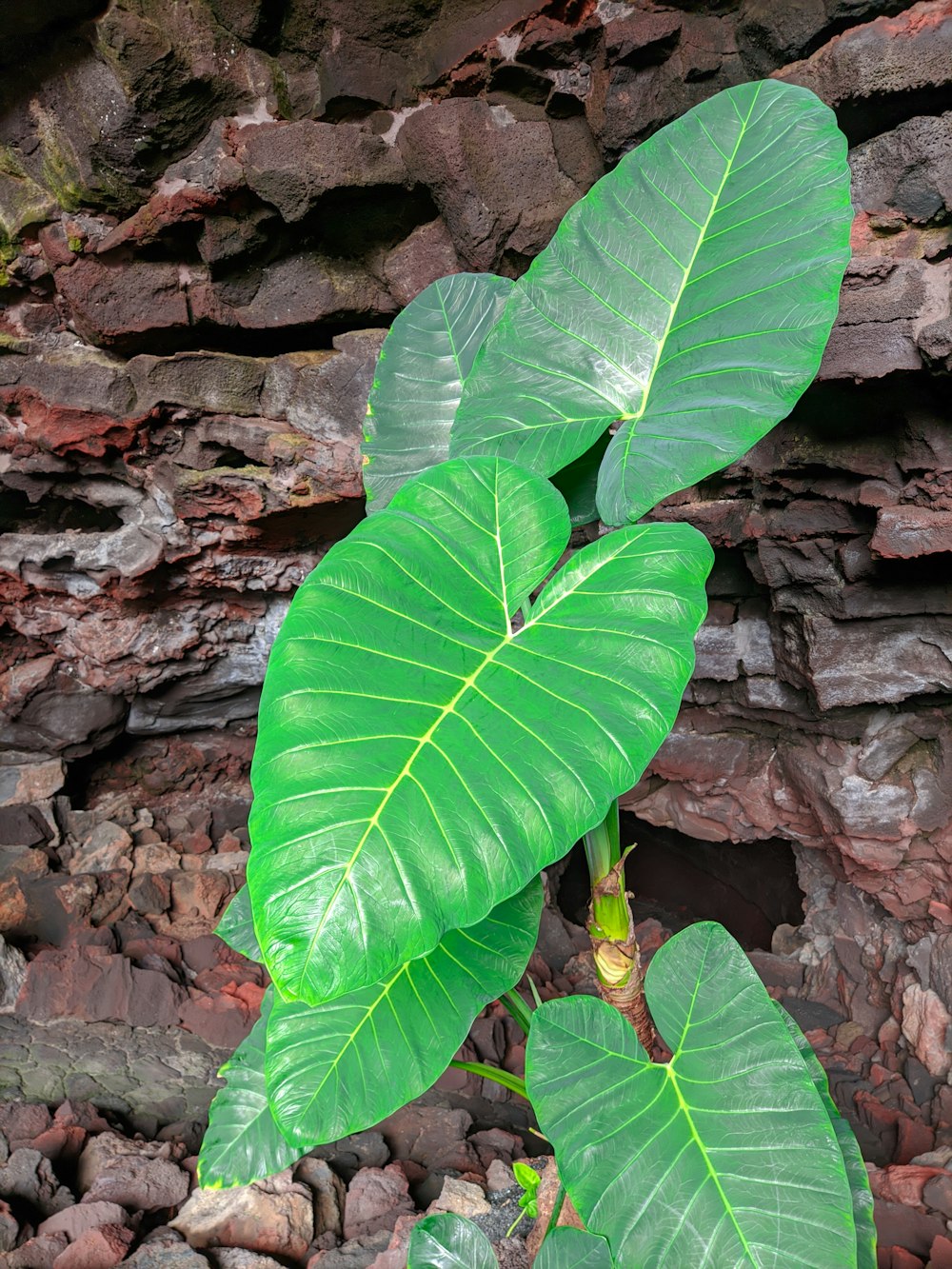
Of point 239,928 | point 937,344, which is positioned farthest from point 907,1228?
point 937,344

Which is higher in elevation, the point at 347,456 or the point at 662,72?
the point at 662,72

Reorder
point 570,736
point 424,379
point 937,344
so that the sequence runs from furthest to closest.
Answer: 1. point 937,344
2. point 424,379
3. point 570,736

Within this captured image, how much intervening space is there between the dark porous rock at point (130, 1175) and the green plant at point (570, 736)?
698 millimetres

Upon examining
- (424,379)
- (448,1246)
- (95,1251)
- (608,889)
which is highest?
(424,379)

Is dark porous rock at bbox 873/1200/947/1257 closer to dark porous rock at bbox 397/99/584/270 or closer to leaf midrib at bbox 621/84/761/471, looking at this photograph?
leaf midrib at bbox 621/84/761/471

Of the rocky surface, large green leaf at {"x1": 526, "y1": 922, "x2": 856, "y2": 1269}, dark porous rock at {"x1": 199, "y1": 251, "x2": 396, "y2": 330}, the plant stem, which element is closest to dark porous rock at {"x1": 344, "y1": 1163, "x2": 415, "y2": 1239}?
the rocky surface

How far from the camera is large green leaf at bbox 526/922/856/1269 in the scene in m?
0.79

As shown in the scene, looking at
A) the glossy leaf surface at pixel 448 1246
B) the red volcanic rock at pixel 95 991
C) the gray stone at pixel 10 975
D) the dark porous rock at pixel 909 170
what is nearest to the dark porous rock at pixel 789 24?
the dark porous rock at pixel 909 170

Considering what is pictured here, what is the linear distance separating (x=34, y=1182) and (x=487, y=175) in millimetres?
2458

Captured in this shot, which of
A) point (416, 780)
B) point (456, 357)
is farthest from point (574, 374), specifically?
point (416, 780)

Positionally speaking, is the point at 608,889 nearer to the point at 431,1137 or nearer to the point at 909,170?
the point at 431,1137

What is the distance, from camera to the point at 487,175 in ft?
6.24

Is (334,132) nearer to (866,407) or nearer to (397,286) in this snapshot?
(397,286)

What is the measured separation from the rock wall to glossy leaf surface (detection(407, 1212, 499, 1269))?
1.61 metres
